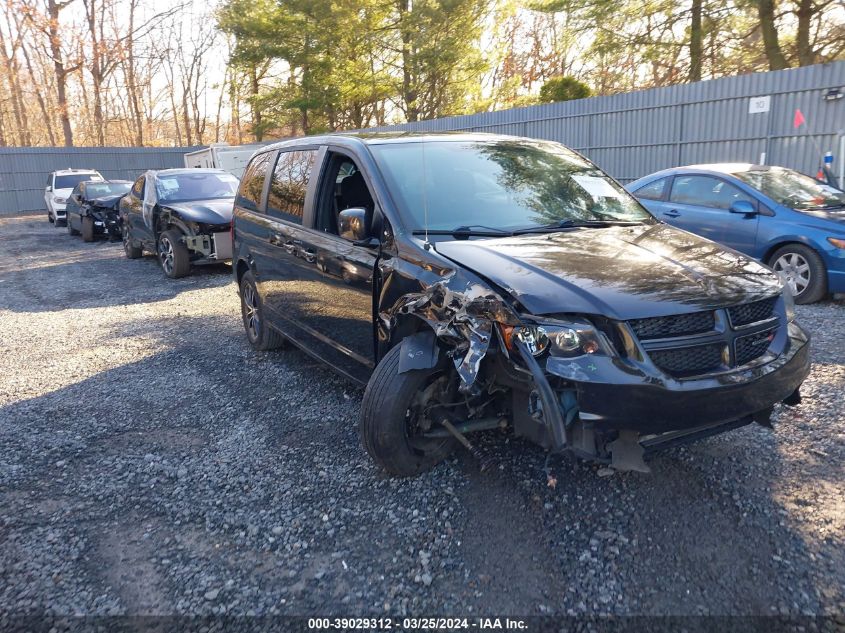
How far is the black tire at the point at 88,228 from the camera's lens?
16.1 metres

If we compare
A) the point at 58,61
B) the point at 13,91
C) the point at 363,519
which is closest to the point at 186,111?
the point at 13,91

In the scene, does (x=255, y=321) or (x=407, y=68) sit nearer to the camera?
(x=255, y=321)

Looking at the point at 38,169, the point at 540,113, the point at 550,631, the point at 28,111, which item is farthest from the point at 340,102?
the point at 550,631

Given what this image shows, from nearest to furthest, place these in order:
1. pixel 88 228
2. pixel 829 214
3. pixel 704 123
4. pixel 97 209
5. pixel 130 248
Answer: pixel 829 214 → pixel 704 123 → pixel 130 248 → pixel 97 209 → pixel 88 228

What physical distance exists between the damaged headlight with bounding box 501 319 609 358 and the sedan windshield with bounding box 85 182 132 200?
16.6 meters

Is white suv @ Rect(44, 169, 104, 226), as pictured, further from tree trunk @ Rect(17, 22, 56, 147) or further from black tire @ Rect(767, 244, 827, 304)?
black tire @ Rect(767, 244, 827, 304)

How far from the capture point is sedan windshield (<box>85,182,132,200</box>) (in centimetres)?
1675

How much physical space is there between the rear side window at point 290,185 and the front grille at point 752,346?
2.96 meters

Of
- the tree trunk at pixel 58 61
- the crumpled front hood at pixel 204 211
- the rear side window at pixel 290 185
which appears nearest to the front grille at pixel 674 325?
the rear side window at pixel 290 185

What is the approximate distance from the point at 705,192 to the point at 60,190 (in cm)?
2083

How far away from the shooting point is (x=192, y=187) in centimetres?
1091

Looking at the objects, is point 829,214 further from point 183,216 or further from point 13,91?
point 13,91

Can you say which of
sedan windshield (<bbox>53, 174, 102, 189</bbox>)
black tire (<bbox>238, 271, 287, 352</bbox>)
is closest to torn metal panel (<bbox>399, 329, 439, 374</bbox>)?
black tire (<bbox>238, 271, 287, 352</bbox>)

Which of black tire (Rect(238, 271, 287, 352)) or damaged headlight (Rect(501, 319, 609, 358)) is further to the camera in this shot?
black tire (Rect(238, 271, 287, 352))
